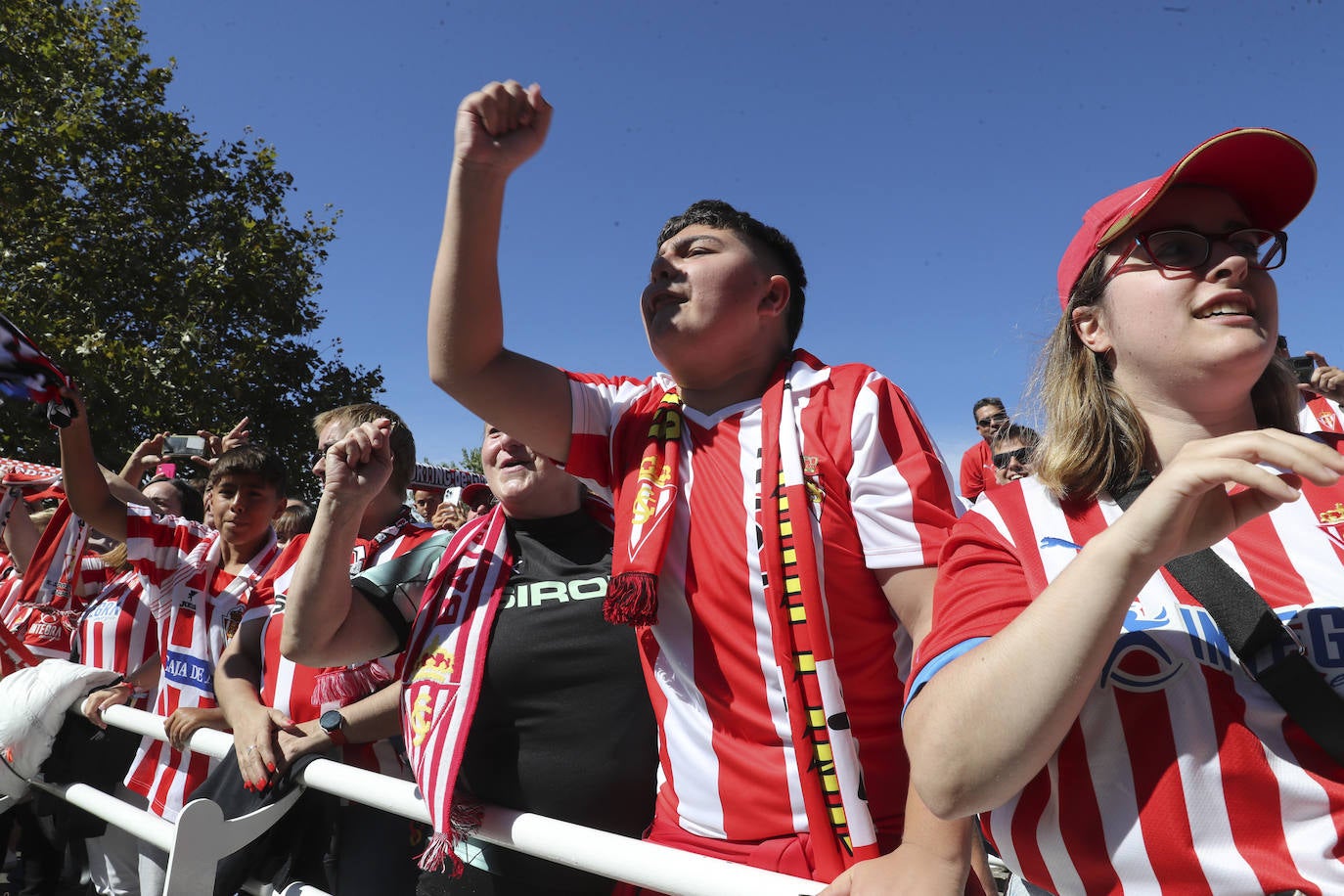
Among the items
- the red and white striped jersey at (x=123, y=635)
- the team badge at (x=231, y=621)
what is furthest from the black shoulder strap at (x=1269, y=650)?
the red and white striped jersey at (x=123, y=635)

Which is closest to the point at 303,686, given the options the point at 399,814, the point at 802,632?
the point at 399,814

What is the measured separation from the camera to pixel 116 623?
398 cm

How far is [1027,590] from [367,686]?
6.80ft

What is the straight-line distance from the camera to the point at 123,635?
3955mm

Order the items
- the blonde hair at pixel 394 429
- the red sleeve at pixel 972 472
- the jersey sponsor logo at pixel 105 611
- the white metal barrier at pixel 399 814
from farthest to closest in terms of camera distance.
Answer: the red sleeve at pixel 972 472 < the jersey sponsor logo at pixel 105 611 < the blonde hair at pixel 394 429 < the white metal barrier at pixel 399 814

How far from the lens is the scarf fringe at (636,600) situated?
5.16ft

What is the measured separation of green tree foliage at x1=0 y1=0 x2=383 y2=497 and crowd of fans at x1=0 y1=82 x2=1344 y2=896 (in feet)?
42.6

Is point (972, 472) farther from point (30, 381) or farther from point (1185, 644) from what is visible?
point (30, 381)

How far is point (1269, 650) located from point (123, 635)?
14.3ft

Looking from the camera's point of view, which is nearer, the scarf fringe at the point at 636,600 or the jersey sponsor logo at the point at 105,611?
the scarf fringe at the point at 636,600

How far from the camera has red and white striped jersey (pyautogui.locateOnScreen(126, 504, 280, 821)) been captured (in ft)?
10.5

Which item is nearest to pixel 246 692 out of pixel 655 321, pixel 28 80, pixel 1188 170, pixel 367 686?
pixel 367 686

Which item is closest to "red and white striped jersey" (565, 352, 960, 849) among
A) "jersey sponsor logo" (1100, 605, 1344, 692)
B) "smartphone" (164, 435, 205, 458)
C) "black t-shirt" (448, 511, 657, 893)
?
"black t-shirt" (448, 511, 657, 893)

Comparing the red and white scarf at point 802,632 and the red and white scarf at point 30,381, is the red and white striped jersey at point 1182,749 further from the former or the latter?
the red and white scarf at point 30,381
